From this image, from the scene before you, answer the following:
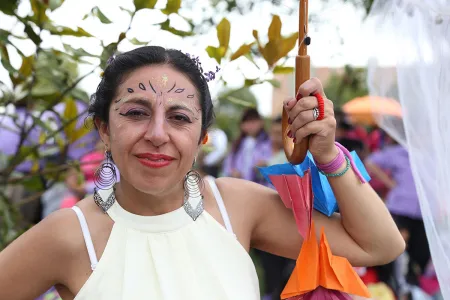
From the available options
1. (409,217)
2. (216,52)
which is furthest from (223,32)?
(409,217)

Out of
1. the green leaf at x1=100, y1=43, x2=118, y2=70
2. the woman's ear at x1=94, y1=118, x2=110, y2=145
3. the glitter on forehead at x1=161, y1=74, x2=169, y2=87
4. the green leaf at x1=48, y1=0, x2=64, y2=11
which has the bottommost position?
the woman's ear at x1=94, y1=118, x2=110, y2=145

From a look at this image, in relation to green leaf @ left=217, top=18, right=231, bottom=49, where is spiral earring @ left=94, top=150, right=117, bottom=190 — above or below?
below

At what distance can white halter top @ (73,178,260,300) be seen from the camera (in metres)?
1.80

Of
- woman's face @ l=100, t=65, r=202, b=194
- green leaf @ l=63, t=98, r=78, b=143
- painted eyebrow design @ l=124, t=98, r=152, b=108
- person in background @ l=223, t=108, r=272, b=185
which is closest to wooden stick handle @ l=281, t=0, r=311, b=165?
woman's face @ l=100, t=65, r=202, b=194

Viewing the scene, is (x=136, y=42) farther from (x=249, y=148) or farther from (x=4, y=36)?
(x=249, y=148)

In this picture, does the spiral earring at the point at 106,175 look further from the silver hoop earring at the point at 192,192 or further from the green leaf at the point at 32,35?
the green leaf at the point at 32,35

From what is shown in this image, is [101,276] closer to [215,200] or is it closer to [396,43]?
[215,200]

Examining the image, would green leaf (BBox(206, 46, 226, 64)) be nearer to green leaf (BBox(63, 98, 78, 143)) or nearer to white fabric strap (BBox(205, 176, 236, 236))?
white fabric strap (BBox(205, 176, 236, 236))

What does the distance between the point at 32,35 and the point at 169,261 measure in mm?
942

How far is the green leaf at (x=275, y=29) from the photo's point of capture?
2.21 meters

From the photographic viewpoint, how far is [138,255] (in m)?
1.85

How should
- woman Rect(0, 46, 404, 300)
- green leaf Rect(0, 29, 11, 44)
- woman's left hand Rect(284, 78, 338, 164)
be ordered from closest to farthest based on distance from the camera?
woman's left hand Rect(284, 78, 338, 164), woman Rect(0, 46, 404, 300), green leaf Rect(0, 29, 11, 44)

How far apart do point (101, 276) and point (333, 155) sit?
71 cm

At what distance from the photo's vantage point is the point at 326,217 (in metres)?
1.99
